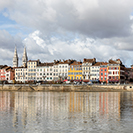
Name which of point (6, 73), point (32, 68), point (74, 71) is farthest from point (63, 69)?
point (6, 73)

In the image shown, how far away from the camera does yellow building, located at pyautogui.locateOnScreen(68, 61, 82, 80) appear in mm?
117625

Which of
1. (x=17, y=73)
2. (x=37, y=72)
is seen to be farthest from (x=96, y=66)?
(x=17, y=73)

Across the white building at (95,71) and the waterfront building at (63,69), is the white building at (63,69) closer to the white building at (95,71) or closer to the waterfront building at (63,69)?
the waterfront building at (63,69)

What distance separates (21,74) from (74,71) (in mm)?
28854

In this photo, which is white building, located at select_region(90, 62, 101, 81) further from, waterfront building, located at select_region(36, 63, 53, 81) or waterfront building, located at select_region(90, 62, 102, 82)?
waterfront building, located at select_region(36, 63, 53, 81)

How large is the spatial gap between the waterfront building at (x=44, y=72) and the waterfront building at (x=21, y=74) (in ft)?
23.8

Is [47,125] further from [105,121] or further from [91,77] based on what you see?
[91,77]

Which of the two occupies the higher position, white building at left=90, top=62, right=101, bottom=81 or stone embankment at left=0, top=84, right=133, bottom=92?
white building at left=90, top=62, right=101, bottom=81

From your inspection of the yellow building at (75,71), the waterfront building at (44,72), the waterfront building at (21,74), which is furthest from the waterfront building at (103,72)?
the waterfront building at (21,74)

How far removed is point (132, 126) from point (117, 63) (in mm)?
89522

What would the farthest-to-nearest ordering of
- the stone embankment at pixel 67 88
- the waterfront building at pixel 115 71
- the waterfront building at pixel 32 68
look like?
the waterfront building at pixel 32 68 → the waterfront building at pixel 115 71 → the stone embankment at pixel 67 88

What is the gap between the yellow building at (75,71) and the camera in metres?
118

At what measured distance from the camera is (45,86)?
8688 cm

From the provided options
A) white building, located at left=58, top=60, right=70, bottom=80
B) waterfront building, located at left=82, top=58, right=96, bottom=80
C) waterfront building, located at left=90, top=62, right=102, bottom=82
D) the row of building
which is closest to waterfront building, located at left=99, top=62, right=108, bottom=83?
the row of building
